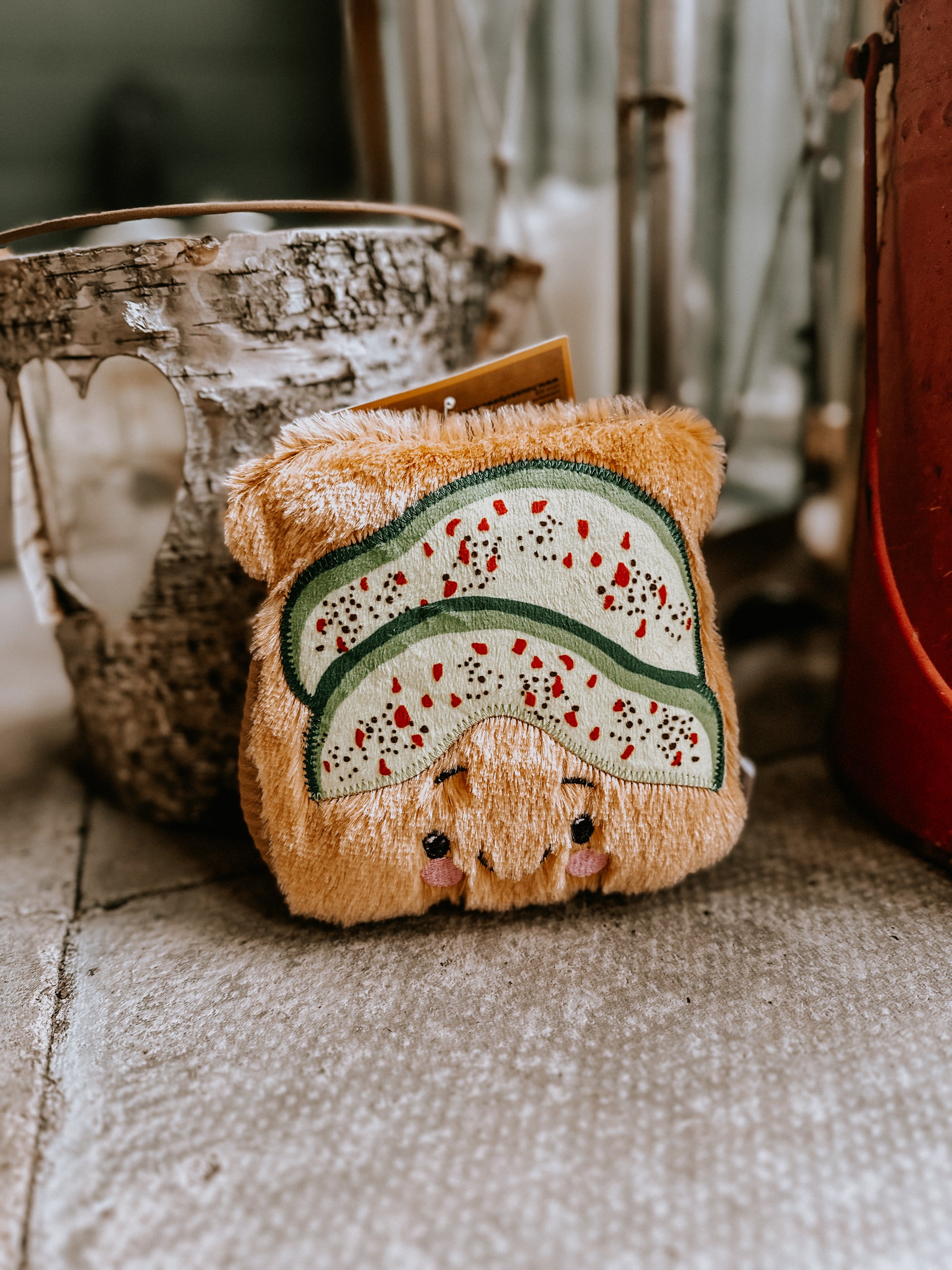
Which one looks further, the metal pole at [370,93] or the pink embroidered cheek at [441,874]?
the metal pole at [370,93]

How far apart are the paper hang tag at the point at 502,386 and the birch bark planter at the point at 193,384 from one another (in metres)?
0.11

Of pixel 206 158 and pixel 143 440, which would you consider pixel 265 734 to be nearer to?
pixel 143 440

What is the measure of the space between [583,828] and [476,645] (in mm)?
162

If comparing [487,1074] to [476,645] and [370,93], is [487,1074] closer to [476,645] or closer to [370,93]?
[476,645]

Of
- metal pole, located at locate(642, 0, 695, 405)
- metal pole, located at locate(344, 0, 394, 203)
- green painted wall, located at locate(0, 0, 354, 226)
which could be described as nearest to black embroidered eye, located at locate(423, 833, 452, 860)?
metal pole, located at locate(642, 0, 695, 405)

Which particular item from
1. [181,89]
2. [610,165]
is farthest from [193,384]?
[181,89]

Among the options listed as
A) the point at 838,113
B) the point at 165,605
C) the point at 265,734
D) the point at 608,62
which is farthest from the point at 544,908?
the point at 608,62

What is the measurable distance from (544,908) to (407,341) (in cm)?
51

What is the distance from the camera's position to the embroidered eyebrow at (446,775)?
0.57 meters

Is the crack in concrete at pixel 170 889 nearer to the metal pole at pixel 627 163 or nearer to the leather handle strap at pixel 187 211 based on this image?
the leather handle strap at pixel 187 211

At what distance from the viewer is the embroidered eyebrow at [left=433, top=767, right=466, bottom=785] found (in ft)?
1.87

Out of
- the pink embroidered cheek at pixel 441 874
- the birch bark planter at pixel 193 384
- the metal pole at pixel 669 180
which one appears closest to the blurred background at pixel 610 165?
the metal pole at pixel 669 180

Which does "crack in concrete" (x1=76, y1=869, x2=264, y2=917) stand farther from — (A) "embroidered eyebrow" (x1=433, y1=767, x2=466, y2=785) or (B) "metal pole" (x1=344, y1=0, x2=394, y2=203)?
(B) "metal pole" (x1=344, y1=0, x2=394, y2=203)

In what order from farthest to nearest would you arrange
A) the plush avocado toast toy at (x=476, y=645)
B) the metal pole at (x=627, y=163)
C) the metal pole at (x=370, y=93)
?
the metal pole at (x=370, y=93)
the metal pole at (x=627, y=163)
the plush avocado toast toy at (x=476, y=645)
